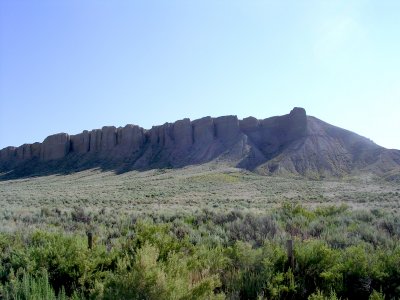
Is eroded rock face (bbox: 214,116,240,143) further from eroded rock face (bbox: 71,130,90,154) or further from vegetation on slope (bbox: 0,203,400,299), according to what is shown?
vegetation on slope (bbox: 0,203,400,299)

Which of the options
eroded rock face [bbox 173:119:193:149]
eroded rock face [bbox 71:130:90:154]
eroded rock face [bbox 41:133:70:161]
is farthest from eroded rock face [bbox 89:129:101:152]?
eroded rock face [bbox 173:119:193:149]

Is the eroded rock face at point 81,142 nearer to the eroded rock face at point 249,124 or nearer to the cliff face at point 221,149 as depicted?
the cliff face at point 221,149

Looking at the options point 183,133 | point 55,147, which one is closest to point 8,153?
point 55,147

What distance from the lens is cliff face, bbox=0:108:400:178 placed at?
A: 67.8 meters

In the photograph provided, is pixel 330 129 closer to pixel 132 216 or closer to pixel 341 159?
pixel 341 159

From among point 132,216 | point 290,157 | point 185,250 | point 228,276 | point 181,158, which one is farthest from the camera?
point 181,158

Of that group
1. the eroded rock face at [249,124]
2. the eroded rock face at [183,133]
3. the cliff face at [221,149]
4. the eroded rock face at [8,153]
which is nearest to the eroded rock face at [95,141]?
the cliff face at [221,149]

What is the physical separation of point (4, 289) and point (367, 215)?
38.2 feet

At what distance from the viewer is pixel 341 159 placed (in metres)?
69.1

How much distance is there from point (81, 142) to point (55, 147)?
7028 millimetres

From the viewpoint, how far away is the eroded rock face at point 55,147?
93.9 metres

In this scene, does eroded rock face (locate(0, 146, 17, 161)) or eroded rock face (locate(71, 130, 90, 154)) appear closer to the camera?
eroded rock face (locate(71, 130, 90, 154))

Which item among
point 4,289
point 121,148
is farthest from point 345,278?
point 121,148

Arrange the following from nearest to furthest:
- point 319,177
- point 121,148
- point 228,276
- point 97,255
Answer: point 228,276 < point 97,255 < point 319,177 < point 121,148
